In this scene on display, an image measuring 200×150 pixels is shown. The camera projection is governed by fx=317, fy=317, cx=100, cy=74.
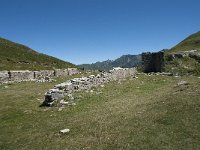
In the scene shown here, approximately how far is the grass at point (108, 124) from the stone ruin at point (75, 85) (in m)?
1.44

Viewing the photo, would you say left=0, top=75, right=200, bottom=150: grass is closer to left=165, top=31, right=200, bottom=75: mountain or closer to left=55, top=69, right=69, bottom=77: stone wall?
left=165, top=31, right=200, bottom=75: mountain

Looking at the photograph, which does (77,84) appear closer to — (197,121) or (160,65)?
(197,121)

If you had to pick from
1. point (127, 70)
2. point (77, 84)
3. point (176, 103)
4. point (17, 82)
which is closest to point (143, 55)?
point (127, 70)

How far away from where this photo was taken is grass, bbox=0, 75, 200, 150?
16.5 m

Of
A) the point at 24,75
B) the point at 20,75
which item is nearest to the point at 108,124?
the point at 20,75

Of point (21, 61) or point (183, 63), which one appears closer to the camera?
point (183, 63)

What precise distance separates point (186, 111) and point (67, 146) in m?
8.24

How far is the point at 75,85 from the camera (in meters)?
33.2

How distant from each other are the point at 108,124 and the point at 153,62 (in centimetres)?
4513

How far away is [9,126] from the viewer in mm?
21562

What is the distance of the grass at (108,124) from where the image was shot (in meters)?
16.5

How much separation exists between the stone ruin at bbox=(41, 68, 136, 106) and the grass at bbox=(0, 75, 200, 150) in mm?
1437

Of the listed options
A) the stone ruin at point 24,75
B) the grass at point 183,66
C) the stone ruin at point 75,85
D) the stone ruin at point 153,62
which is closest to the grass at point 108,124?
the stone ruin at point 75,85

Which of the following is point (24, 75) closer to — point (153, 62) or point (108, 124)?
point (153, 62)
